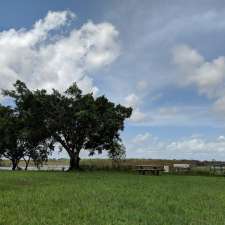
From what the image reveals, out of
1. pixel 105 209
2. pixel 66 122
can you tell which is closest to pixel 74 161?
pixel 66 122

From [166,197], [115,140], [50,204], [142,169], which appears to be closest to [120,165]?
[115,140]

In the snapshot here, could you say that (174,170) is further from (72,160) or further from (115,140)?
(72,160)

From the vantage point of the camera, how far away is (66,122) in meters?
44.9

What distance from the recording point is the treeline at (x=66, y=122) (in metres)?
45.0

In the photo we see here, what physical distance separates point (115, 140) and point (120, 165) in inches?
167

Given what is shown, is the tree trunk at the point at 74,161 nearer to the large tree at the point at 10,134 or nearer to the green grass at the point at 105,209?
the large tree at the point at 10,134

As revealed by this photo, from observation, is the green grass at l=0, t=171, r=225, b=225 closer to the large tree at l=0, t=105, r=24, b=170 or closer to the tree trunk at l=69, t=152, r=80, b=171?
the tree trunk at l=69, t=152, r=80, b=171

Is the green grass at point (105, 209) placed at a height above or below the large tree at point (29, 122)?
below

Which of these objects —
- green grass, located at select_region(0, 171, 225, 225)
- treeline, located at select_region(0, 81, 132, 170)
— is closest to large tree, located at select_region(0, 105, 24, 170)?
treeline, located at select_region(0, 81, 132, 170)

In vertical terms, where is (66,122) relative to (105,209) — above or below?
above

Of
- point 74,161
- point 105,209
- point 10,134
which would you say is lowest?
point 105,209

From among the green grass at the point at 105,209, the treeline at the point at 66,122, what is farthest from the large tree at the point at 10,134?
the green grass at the point at 105,209

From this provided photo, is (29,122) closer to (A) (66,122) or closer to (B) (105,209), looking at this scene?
(A) (66,122)

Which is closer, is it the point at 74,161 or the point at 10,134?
the point at 74,161
